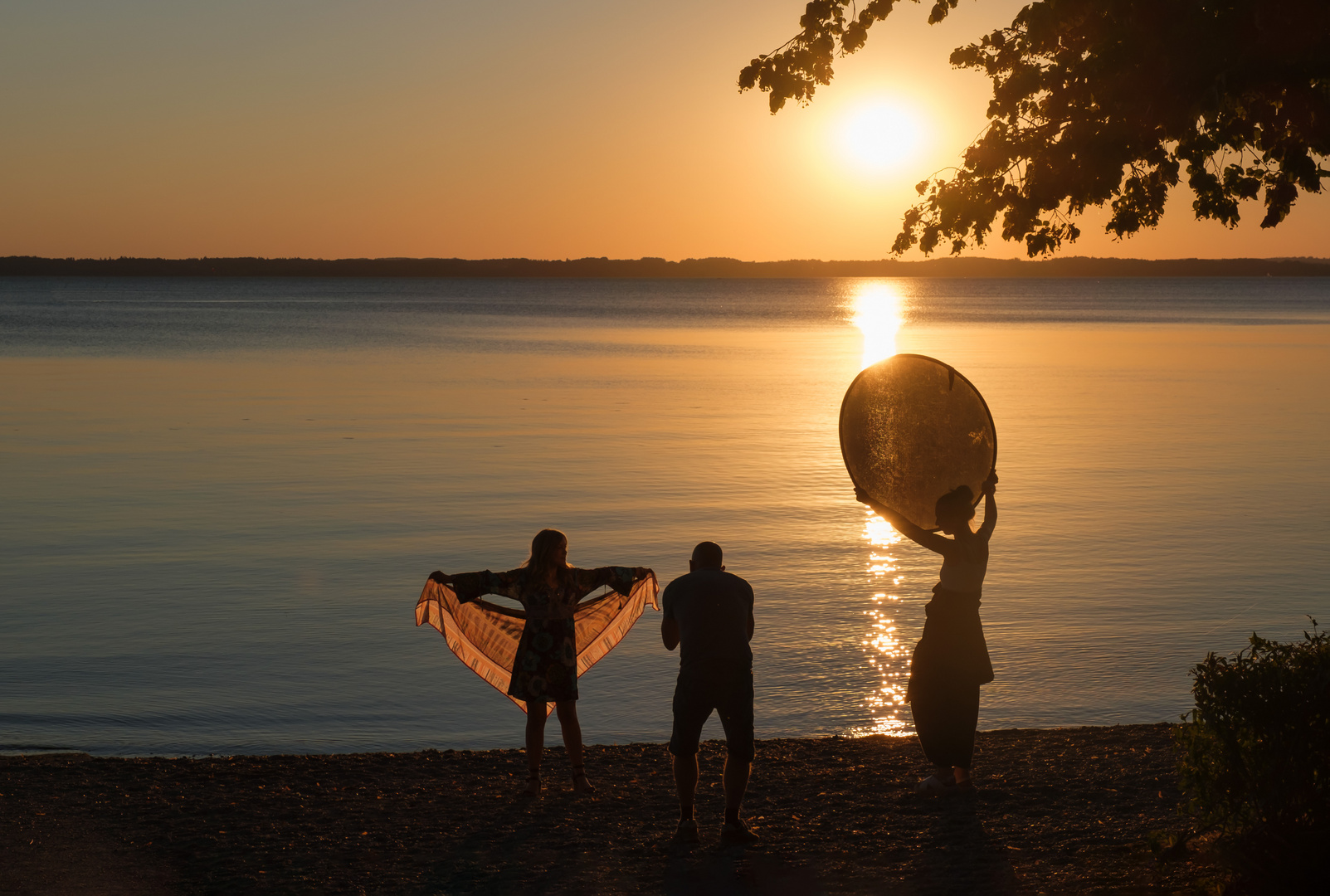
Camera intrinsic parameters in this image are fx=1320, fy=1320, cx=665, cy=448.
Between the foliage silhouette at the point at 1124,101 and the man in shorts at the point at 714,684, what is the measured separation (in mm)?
2668

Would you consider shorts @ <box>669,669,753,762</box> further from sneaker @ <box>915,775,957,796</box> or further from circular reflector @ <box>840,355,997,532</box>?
circular reflector @ <box>840,355,997,532</box>

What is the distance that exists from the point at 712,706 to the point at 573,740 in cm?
106

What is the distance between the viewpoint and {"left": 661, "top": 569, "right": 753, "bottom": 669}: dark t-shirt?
248 inches

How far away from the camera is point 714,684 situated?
6.29 m

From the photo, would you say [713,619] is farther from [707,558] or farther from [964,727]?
[964,727]

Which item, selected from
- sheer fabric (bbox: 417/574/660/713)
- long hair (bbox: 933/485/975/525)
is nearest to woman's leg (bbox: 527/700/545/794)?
sheer fabric (bbox: 417/574/660/713)


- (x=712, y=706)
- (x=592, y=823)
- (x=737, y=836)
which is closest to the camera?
(x=737, y=836)

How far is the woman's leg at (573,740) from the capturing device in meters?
7.06

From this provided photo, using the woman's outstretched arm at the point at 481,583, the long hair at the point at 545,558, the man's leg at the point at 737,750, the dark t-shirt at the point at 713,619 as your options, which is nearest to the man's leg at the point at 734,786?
the man's leg at the point at 737,750

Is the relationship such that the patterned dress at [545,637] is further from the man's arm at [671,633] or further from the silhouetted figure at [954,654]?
the silhouetted figure at [954,654]

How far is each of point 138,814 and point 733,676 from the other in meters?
3.12

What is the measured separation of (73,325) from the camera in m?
85.2

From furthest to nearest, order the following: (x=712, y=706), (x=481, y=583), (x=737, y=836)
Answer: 1. (x=481, y=583)
2. (x=712, y=706)
3. (x=737, y=836)

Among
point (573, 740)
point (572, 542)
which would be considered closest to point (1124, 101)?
point (573, 740)
